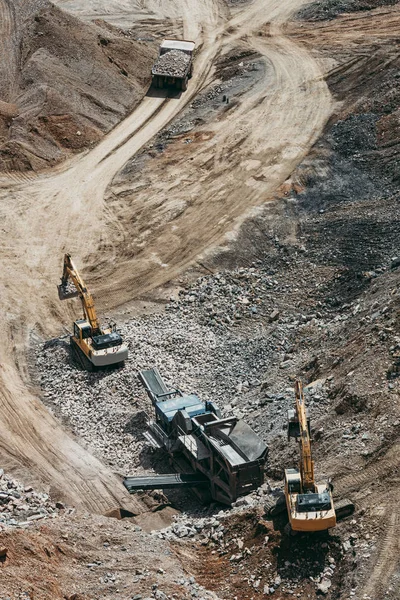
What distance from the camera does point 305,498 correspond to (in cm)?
2186

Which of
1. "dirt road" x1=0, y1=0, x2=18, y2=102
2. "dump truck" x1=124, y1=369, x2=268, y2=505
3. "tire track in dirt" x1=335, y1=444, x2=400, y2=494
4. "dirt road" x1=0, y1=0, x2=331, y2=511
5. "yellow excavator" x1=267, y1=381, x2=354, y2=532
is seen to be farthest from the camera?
"dirt road" x1=0, y1=0, x2=18, y2=102

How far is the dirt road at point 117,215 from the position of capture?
2936 centimetres

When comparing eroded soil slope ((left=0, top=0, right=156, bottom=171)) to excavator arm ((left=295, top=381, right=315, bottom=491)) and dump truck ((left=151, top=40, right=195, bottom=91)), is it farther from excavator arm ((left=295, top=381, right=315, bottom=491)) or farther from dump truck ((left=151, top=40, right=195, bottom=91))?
excavator arm ((left=295, top=381, right=315, bottom=491))

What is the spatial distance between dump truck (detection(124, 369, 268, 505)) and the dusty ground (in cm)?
80

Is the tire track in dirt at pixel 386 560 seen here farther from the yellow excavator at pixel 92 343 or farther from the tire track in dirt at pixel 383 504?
the yellow excavator at pixel 92 343

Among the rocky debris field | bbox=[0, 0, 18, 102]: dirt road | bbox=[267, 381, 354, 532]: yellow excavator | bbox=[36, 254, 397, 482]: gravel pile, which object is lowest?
bbox=[36, 254, 397, 482]: gravel pile

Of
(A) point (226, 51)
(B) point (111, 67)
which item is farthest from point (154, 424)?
(A) point (226, 51)

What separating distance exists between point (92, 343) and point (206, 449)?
725cm

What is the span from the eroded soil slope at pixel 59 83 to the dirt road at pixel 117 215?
1026 millimetres

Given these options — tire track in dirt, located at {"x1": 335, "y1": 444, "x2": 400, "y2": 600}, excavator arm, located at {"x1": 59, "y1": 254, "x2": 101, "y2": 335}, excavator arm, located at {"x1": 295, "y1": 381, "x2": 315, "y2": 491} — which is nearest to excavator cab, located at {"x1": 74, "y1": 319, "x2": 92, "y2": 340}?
excavator arm, located at {"x1": 59, "y1": 254, "x2": 101, "y2": 335}

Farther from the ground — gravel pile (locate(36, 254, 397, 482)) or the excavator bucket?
the excavator bucket

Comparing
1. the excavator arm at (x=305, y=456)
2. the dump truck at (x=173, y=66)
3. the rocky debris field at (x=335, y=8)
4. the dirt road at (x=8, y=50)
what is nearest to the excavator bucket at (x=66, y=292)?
the dirt road at (x=8, y=50)

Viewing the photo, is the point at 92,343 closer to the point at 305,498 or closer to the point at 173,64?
the point at 305,498

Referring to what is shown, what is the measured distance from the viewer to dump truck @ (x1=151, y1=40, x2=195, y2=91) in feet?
166
